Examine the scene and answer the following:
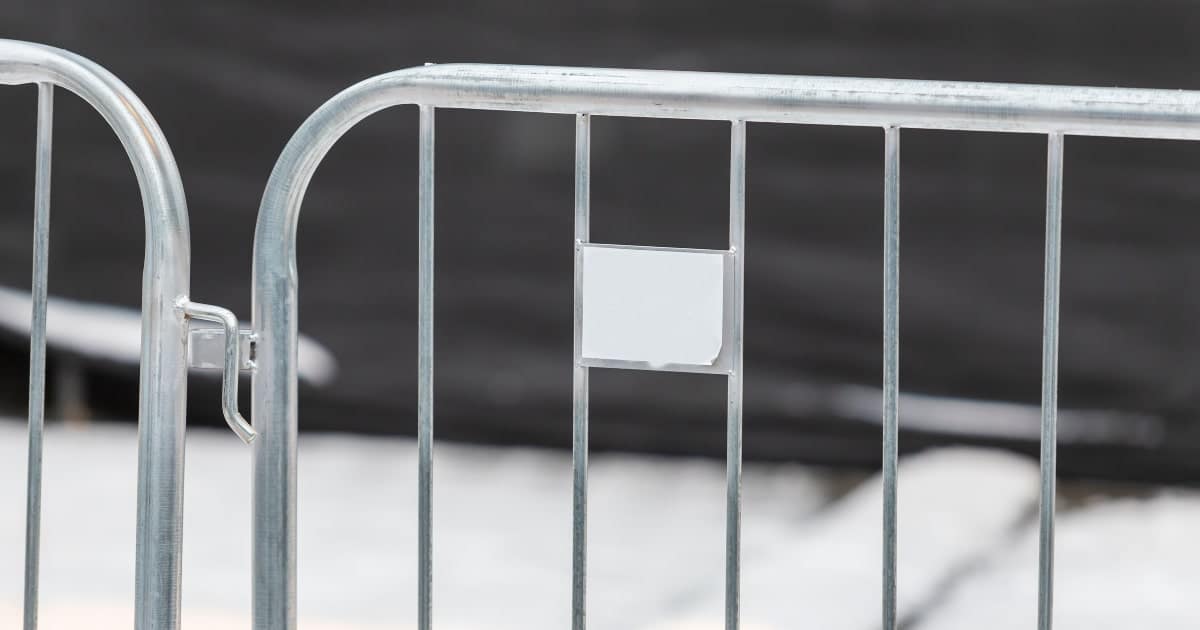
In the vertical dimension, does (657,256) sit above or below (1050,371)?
above

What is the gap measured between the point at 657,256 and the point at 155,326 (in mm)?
573

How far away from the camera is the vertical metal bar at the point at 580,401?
134cm

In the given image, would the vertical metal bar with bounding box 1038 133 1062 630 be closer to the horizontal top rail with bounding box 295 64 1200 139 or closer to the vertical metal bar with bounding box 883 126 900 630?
the horizontal top rail with bounding box 295 64 1200 139

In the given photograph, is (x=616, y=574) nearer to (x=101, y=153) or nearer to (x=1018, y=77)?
(x=1018, y=77)

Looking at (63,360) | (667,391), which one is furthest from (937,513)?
(63,360)

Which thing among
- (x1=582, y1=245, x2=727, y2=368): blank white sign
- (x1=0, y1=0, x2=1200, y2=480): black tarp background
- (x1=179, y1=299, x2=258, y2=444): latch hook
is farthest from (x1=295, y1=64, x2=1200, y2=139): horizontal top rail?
(x1=0, y1=0, x2=1200, y2=480): black tarp background

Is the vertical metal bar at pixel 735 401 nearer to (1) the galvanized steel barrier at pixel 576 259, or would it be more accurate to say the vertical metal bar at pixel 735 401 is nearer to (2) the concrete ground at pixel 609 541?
(1) the galvanized steel barrier at pixel 576 259

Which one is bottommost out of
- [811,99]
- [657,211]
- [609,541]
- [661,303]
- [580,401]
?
[609,541]

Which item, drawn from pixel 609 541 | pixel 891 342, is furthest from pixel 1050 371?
pixel 609 541

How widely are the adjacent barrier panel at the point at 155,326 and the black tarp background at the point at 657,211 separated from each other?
270 cm

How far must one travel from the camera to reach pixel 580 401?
135cm

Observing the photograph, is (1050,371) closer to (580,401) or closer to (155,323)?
(580,401)

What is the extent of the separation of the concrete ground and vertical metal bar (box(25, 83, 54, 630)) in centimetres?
125

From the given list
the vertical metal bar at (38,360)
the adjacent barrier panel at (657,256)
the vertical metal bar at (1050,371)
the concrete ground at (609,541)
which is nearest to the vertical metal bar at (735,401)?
the adjacent barrier panel at (657,256)
